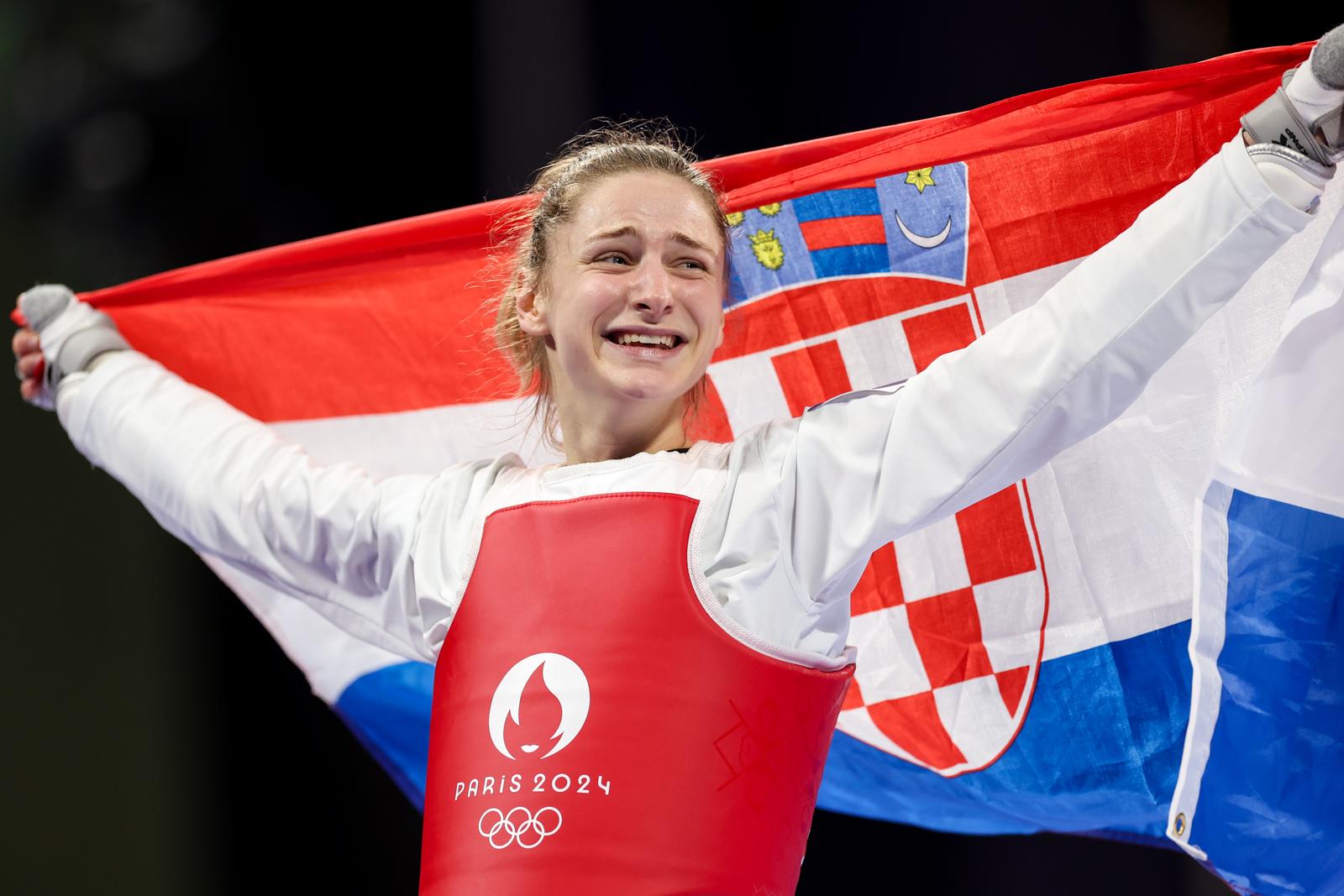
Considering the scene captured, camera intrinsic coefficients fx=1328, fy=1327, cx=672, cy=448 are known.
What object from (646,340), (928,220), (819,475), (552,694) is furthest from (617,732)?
(928,220)

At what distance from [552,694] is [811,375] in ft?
1.91

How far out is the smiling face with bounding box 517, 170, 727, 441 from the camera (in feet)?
4.17

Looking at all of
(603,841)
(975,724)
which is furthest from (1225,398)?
(603,841)

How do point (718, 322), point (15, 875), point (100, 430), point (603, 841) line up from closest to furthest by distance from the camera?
1. point (603, 841)
2. point (718, 322)
3. point (100, 430)
4. point (15, 875)

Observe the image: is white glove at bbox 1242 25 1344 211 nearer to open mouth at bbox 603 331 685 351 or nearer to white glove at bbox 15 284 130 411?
open mouth at bbox 603 331 685 351

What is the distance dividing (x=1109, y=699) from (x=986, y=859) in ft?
2.45

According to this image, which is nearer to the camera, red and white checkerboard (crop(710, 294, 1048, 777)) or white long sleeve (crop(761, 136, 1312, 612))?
white long sleeve (crop(761, 136, 1312, 612))

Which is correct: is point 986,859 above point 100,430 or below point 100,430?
below

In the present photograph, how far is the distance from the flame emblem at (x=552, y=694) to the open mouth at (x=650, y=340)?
316mm

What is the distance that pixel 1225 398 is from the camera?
1.33 m

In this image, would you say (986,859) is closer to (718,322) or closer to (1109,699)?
(1109,699)

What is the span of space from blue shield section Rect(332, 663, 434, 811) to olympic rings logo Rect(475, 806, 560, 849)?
69 cm

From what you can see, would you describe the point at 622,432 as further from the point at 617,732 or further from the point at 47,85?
the point at 47,85

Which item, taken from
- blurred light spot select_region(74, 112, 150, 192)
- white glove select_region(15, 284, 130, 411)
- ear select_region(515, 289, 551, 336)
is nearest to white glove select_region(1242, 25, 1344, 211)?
Answer: ear select_region(515, 289, 551, 336)
